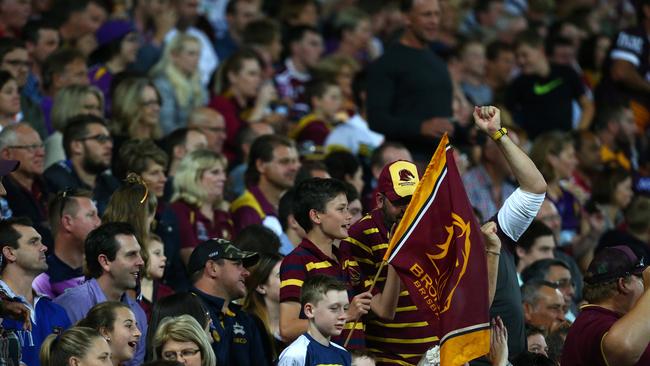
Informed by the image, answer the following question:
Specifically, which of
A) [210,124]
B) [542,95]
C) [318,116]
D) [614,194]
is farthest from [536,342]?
[542,95]

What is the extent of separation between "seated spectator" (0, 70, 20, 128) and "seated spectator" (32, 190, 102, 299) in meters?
1.98

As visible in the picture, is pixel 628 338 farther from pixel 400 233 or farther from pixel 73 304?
pixel 73 304

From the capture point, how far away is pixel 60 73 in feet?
41.7

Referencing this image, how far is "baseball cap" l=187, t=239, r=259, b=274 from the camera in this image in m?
8.77

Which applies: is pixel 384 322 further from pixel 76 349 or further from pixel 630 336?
pixel 76 349

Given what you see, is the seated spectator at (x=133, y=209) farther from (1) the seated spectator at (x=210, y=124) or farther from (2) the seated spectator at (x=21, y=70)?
(1) the seated spectator at (x=210, y=124)

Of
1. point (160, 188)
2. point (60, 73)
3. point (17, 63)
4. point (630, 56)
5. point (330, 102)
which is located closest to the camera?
point (160, 188)

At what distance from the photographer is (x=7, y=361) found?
712 cm

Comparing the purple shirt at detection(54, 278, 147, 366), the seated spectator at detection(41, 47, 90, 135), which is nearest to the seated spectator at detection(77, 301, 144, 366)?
the purple shirt at detection(54, 278, 147, 366)

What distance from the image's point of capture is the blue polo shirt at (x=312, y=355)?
7.87 m

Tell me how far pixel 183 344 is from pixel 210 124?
17.2ft

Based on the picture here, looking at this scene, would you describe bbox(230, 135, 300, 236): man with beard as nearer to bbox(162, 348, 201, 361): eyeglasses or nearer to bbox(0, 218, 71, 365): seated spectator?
bbox(0, 218, 71, 365): seated spectator

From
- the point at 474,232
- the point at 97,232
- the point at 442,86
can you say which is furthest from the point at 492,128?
the point at 442,86

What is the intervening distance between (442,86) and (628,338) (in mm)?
5082
